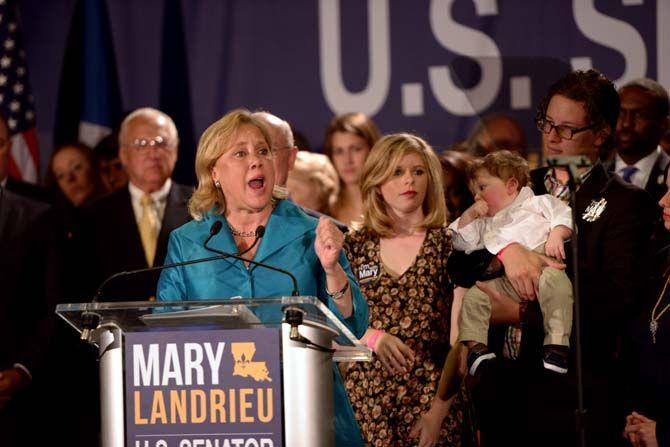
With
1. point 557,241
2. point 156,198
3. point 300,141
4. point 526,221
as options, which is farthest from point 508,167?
point 300,141

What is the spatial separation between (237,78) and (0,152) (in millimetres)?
1761

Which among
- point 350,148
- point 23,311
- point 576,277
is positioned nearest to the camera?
point 576,277

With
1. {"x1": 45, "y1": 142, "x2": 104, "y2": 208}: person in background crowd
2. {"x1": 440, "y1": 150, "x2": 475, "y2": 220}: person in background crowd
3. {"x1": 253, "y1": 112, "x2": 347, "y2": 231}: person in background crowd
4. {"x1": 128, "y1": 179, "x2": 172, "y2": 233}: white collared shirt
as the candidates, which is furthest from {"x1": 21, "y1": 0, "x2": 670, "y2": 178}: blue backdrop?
{"x1": 253, "y1": 112, "x2": 347, "y2": 231}: person in background crowd

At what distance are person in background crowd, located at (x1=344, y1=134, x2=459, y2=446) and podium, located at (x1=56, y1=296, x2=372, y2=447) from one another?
3.62 feet

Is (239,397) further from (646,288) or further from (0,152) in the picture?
(0,152)

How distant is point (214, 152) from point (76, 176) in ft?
9.64

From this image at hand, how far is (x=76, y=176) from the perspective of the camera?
6.03m

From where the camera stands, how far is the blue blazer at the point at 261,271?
3127 millimetres

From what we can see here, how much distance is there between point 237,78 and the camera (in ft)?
20.7

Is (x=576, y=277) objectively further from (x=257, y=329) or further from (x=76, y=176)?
(x=76, y=176)

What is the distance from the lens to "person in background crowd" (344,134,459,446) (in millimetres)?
3701

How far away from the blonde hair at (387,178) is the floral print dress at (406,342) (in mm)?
105

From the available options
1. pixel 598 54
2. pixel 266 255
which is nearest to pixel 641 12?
pixel 598 54

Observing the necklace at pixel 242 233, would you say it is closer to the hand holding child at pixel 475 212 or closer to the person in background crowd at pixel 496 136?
the hand holding child at pixel 475 212
